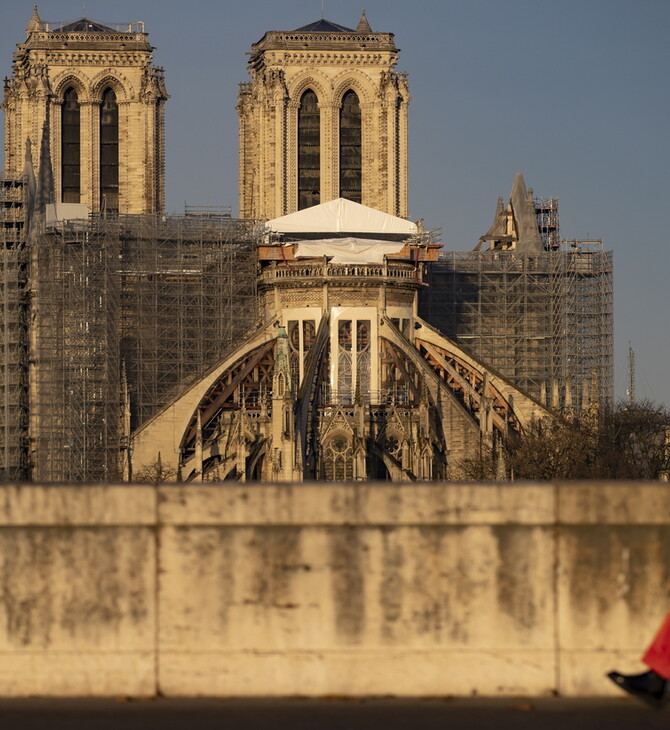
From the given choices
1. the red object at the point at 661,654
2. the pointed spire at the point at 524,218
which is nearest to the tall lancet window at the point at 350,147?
the pointed spire at the point at 524,218

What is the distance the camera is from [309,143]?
84.8m

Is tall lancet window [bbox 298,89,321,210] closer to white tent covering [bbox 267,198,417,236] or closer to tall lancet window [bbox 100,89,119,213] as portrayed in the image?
white tent covering [bbox 267,198,417,236]

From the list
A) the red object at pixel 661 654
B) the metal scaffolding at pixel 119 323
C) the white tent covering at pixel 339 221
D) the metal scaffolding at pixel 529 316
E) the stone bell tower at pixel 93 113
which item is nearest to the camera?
the red object at pixel 661 654

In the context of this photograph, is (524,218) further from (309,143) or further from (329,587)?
(329,587)

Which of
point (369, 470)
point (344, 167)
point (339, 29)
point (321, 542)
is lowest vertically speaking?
point (369, 470)

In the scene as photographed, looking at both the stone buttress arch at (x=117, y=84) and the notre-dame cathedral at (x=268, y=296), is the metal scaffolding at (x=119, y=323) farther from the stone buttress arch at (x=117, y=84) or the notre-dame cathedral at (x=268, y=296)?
the stone buttress arch at (x=117, y=84)

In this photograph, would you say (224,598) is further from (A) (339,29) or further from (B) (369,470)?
(A) (339,29)

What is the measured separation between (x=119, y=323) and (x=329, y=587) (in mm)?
60101

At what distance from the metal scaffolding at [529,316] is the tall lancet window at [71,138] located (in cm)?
1485

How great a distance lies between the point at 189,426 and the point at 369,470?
6.20 metres

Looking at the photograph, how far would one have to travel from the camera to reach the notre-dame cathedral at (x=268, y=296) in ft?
236

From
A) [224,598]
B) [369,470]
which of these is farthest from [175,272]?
[224,598]

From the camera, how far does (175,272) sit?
76625 millimetres

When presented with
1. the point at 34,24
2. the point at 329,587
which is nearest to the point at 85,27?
the point at 34,24
